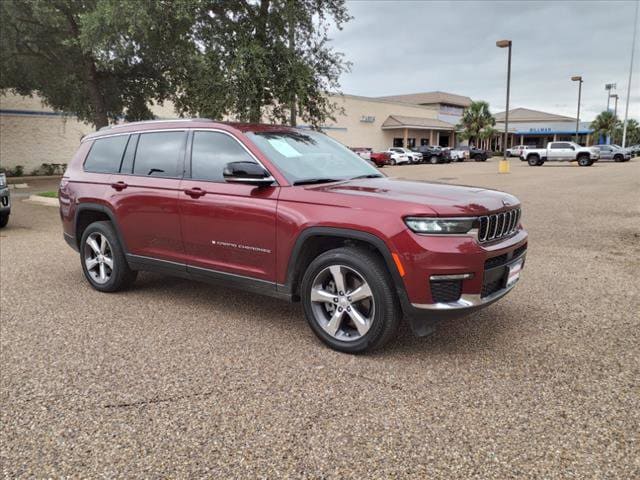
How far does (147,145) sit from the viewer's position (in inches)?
209

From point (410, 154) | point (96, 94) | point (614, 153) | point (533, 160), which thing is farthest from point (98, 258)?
point (614, 153)

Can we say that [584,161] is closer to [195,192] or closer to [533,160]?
[533,160]

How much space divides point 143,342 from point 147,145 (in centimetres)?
211

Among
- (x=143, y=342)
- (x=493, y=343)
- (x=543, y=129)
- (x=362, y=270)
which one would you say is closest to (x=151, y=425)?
(x=143, y=342)

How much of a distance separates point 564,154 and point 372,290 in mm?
38472

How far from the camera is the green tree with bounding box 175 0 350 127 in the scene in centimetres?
1333

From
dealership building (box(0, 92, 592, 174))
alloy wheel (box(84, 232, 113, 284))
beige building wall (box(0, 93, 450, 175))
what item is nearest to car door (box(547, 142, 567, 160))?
dealership building (box(0, 92, 592, 174))

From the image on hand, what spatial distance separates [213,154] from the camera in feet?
15.5

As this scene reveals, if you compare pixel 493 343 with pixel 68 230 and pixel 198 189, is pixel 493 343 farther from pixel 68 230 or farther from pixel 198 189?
pixel 68 230

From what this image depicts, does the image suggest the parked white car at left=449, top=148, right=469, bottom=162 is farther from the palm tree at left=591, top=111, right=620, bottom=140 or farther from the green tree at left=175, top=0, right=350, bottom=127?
the palm tree at left=591, top=111, right=620, bottom=140

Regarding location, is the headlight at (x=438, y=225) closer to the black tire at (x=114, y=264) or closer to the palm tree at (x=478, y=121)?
the black tire at (x=114, y=264)

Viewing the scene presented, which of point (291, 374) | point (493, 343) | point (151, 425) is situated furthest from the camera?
point (493, 343)

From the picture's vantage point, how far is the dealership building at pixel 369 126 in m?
28.6

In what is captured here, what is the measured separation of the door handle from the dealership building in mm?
11088
